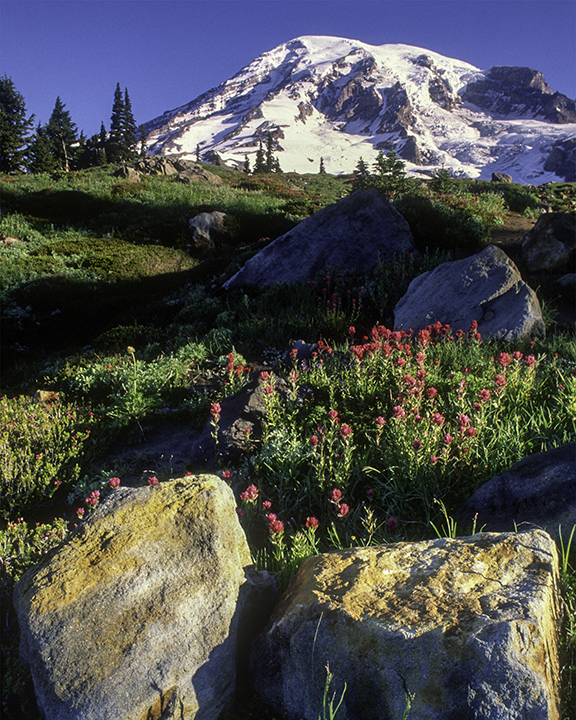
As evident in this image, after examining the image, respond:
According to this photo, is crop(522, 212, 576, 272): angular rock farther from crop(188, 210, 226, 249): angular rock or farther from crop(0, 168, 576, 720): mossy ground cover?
crop(188, 210, 226, 249): angular rock

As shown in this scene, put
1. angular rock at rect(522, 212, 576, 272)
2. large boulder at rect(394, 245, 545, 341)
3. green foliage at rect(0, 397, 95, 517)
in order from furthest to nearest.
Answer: angular rock at rect(522, 212, 576, 272), large boulder at rect(394, 245, 545, 341), green foliage at rect(0, 397, 95, 517)

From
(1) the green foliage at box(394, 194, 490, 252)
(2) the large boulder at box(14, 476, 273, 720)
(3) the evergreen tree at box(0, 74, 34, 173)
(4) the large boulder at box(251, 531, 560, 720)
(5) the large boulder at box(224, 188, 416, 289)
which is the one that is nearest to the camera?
(4) the large boulder at box(251, 531, 560, 720)

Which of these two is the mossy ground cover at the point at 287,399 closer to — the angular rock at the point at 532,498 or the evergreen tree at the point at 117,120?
the angular rock at the point at 532,498

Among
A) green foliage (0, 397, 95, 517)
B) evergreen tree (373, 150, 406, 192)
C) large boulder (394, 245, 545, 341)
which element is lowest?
green foliage (0, 397, 95, 517)

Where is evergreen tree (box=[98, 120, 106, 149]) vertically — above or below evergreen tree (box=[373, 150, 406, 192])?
above

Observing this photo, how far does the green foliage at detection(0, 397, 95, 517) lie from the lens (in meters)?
4.73

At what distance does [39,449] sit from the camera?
17.6 feet

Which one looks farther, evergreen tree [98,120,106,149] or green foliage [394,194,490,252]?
evergreen tree [98,120,106,149]

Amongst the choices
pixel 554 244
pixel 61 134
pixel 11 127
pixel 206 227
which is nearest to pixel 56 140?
pixel 61 134

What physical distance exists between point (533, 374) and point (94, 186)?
30516 mm

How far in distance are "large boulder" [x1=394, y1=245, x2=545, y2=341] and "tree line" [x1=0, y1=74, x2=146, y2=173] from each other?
199 ft

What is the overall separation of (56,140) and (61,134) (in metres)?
1.42

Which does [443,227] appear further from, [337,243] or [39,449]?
[39,449]

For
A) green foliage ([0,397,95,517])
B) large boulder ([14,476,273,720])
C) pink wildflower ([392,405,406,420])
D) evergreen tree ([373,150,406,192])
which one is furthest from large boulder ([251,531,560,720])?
evergreen tree ([373,150,406,192])
